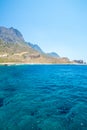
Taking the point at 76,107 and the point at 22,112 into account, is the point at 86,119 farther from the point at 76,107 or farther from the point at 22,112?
the point at 22,112

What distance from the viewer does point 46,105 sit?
31391 millimetres

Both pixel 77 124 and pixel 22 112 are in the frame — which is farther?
pixel 22 112

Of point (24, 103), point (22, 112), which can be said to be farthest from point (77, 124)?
point (24, 103)

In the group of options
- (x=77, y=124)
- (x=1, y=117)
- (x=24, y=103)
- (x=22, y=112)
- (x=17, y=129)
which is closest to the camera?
(x=17, y=129)

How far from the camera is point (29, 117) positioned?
24672 millimetres

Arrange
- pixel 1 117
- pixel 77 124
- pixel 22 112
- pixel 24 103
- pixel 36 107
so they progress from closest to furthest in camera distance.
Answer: pixel 77 124 < pixel 1 117 < pixel 22 112 < pixel 36 107 < pixel 24 103

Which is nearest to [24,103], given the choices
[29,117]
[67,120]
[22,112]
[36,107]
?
[36,107]

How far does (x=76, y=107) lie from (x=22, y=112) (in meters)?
8.98

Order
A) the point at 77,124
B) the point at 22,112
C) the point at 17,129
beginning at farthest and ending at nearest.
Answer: the point at 22,112, the point at 77,124, the point at 17,129

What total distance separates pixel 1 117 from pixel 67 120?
845cm

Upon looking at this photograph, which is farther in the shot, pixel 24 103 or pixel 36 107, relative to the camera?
pixel 24 103

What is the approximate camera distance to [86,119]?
2469cm

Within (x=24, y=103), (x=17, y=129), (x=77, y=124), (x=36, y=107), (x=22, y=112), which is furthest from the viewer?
(x=24, y=103)

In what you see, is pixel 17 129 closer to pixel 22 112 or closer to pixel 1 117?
pixel 1 117
